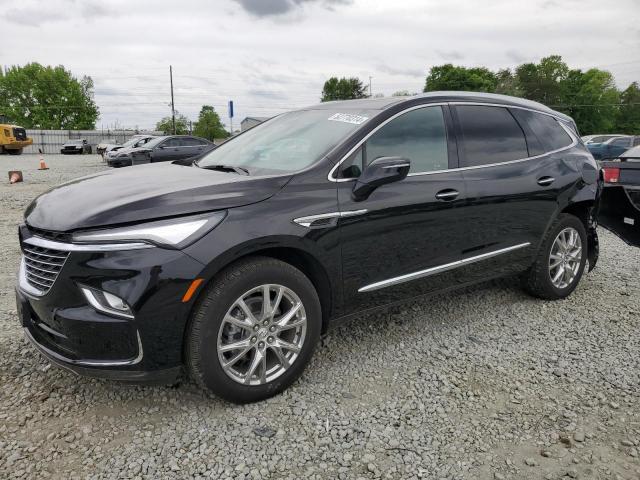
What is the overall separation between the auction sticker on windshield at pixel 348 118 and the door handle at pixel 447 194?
0.71 metres

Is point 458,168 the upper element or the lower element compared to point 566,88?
lower

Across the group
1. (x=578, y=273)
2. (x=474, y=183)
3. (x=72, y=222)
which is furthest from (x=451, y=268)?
(x=72, y=222)

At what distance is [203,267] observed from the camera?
2402mm

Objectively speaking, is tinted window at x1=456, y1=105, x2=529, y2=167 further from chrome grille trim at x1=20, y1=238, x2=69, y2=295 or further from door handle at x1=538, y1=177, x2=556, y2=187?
chrome grille trim at x1=20, y1=238, x2=69, y2=295

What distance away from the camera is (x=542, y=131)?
167 inches

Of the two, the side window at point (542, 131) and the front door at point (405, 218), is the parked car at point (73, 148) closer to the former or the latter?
the side window at point (542, 131)

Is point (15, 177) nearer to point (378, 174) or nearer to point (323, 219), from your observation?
point (323, 219)

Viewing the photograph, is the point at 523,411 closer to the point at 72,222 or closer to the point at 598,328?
the point at 598,328

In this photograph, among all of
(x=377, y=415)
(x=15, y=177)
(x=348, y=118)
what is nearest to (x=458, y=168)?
(x=348, y=118)

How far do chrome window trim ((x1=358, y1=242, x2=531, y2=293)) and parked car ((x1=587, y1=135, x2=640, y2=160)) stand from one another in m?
23.7

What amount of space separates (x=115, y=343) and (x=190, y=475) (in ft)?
2.30

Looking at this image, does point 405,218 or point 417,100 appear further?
point 417,100

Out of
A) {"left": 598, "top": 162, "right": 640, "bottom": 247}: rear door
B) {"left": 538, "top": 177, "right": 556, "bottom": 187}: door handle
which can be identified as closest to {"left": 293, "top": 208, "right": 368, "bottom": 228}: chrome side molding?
{"left": 538, "top": 177, "right": 556, "bottom": 187}: door handle

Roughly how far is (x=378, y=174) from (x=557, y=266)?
7.90ft
